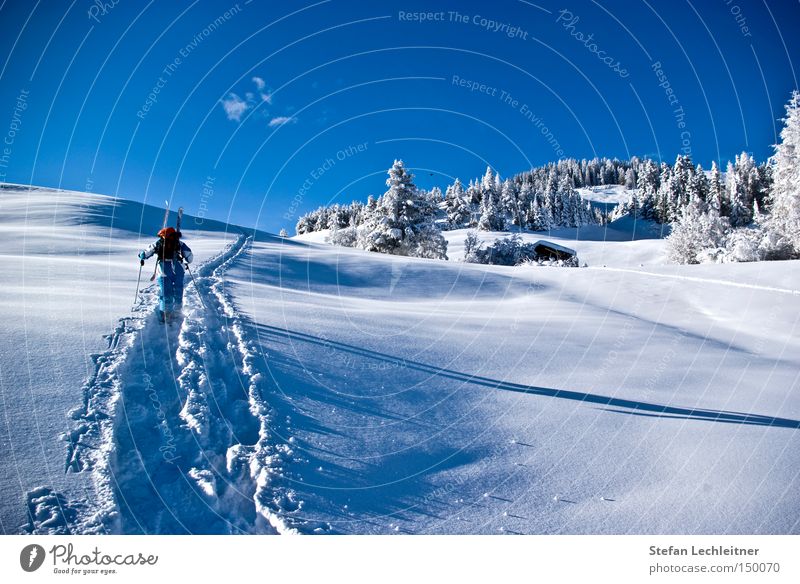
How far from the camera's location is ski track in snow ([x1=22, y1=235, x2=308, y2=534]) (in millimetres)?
3459

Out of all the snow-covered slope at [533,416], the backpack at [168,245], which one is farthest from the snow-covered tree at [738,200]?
the backpack at [168,245]

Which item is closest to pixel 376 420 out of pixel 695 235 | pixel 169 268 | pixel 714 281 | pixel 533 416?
pixel 533 416

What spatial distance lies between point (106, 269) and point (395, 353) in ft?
32.2

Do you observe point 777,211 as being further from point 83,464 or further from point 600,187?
point 600,187

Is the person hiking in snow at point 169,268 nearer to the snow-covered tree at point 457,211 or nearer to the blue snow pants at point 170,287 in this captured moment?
the blue snow pants at point 170,287

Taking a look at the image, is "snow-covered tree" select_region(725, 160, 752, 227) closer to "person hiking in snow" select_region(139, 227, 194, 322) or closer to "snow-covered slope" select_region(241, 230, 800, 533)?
"snow-covered slope" select_region(241, 230, 800, 533)

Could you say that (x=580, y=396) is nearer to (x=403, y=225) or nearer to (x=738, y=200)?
(x=403, y=225)

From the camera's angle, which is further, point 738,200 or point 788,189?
point 738,200
